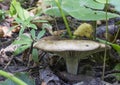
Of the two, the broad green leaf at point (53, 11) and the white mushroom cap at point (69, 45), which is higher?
the broad green leaf at point (53, 11)

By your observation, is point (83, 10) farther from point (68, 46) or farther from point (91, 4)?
point (68, 46)

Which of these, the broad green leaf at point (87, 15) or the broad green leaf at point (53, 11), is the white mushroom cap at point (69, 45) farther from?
the broad green leaf at point (53, 11)

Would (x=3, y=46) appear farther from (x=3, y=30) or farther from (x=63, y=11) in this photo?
(x=63, y=11)

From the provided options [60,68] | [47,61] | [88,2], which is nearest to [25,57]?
[47,61]

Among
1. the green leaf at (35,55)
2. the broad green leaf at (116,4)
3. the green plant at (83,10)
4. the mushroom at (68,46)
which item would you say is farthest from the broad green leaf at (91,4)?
the green leaf at (35,55)

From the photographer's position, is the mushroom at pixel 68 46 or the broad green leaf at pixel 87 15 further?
the broad green leaf at pixel 87 15

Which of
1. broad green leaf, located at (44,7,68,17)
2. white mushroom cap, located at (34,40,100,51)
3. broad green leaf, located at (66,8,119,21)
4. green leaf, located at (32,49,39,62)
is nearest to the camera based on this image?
white mushroom cap, located at (34,40,100,51)

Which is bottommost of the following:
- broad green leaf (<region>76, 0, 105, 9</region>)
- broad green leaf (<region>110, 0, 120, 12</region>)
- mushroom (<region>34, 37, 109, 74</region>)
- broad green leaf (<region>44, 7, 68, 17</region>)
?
mushroom (<region>34, 37, 109, 74</region>)

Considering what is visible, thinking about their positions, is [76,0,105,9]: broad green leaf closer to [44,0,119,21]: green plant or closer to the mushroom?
[44,0,119,21]: green plant

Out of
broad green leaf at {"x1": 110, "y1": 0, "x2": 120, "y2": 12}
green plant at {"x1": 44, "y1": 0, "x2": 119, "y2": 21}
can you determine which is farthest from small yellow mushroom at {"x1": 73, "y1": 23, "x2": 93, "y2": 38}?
broad green leaf at {"x1": 110, "y1": 0, "x2": 120, "y2": 12}
